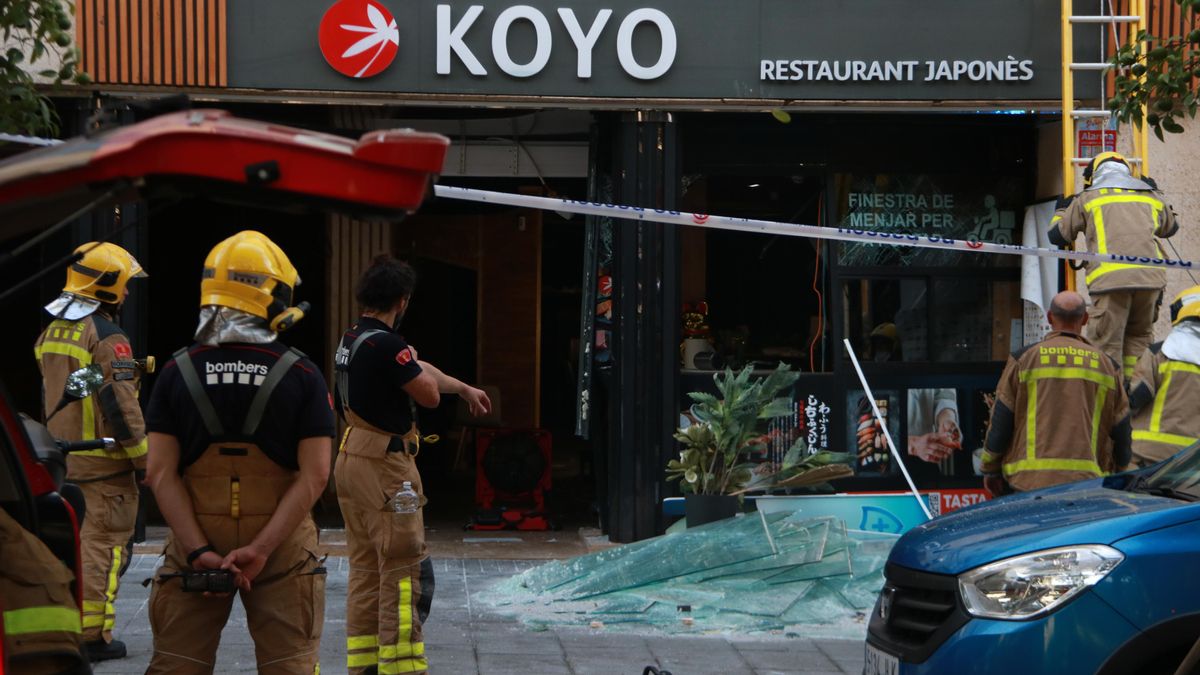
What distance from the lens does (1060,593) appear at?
4.86 m

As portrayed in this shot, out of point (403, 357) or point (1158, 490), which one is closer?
point (1158, 490)

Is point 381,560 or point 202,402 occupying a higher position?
point 202,402

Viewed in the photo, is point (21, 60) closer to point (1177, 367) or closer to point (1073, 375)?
point (1073, 375)

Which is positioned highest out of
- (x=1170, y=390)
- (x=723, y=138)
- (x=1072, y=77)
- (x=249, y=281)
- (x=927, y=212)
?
(x=1072, y=77)

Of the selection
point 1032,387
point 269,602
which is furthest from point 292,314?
point 1032,387

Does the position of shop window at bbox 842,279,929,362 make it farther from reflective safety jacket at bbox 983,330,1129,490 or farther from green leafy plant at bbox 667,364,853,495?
reflective safety jacket at bbox 983,330,1129,490

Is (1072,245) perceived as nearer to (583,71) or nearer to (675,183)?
(675,183)

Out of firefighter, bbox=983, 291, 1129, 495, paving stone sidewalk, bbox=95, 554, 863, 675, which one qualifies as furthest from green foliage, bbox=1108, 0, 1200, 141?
paving stone sidewalk, bbox=95, 554, 863, 675

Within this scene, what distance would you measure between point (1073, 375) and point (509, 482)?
210 inches

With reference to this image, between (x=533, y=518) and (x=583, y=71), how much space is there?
3599mm

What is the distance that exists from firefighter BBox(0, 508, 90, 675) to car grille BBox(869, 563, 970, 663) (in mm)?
2907

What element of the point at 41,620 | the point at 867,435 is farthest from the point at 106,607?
the point at 867,435

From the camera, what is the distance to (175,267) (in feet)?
44.3

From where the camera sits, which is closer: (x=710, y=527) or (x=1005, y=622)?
(x=1005, y=622)
